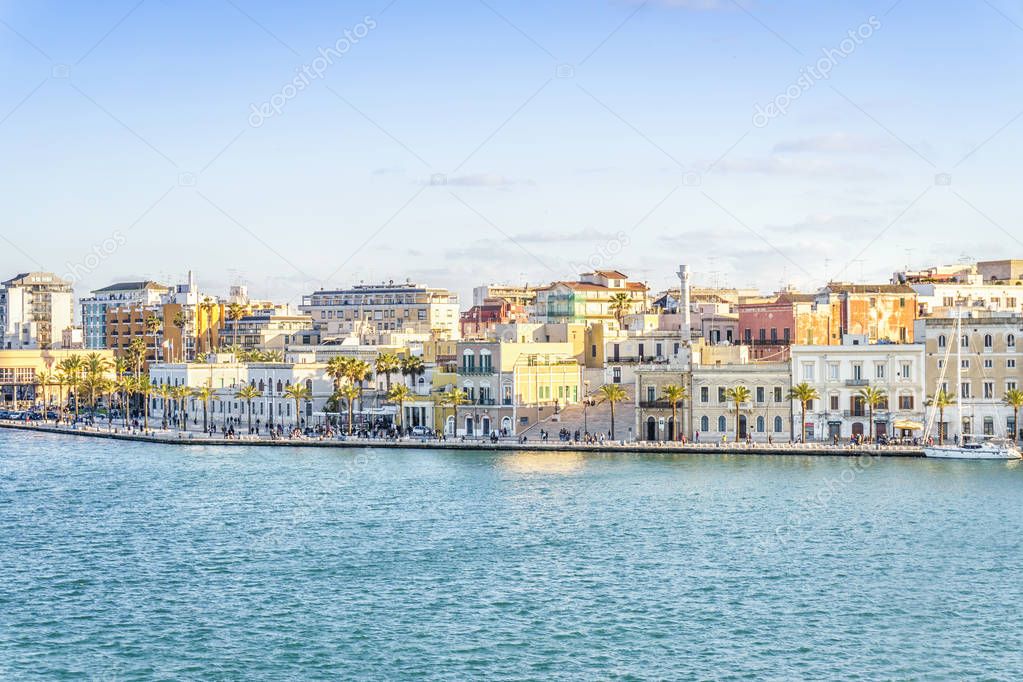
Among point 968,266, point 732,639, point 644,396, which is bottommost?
point 732,639

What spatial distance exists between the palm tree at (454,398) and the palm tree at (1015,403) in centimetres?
2792

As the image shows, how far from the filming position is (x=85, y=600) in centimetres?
3978

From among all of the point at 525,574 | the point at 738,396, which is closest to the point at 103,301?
the point at 738,396

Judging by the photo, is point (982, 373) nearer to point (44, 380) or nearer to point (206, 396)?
point (206, 396)

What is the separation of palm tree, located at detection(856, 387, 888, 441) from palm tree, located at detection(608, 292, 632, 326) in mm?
35119

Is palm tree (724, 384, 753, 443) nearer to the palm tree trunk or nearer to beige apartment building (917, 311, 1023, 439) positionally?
the palm tree trunk

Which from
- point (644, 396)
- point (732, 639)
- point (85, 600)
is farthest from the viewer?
point (644, 396)

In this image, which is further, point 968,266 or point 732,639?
point 968,266

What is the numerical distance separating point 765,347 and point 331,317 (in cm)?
8472

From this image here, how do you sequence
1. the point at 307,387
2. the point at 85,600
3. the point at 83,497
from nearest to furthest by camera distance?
the point at 85,600 → the point at 83,497 → the point at 307,387

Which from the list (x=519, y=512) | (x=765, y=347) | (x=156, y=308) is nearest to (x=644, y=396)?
(x=765, y=347)

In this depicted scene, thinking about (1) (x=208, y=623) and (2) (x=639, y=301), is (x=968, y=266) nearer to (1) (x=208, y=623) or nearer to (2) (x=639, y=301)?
(2) (x=639, y=301)

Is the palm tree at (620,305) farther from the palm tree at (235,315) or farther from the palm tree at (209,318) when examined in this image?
the palm tree at (209,318)

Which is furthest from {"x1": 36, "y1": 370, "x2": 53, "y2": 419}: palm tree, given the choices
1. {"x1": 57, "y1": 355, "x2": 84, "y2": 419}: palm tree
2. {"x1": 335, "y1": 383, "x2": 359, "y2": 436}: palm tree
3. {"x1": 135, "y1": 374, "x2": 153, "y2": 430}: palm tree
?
{"x1": 335, "y1": 383, "x2": 359, "y2": 436}: palm tree
